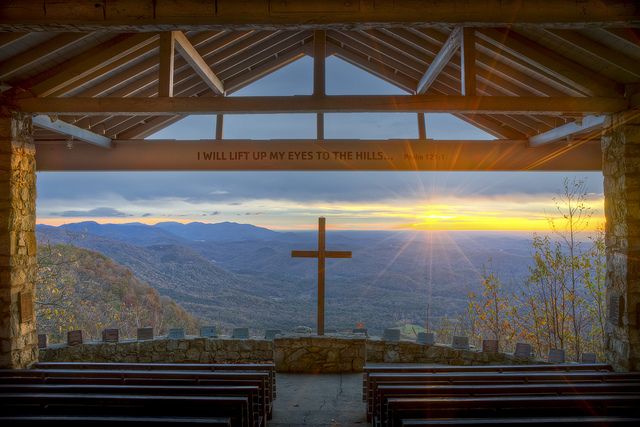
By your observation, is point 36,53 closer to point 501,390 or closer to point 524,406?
point 501,390

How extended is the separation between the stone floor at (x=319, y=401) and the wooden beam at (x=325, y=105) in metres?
3.58

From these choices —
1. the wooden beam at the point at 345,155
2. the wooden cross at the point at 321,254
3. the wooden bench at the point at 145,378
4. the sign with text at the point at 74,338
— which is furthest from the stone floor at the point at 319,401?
the sign with text at the point at 74,338

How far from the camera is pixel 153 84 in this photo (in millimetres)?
7746

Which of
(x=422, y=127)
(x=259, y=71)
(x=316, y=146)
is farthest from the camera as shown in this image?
(x=259, y=71)

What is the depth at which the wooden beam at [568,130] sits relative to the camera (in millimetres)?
6304

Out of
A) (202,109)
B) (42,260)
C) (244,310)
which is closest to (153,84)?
(202,109)

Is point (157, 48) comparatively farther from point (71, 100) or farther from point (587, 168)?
point (587, 168)

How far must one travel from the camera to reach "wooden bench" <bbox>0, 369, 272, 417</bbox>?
4641mm

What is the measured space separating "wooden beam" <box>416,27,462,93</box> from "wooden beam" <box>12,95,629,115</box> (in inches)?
32.7

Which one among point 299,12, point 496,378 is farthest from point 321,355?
point 299,12

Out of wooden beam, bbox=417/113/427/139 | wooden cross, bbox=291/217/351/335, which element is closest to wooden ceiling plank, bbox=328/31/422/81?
wooden beam, bbox=417/113/427/139

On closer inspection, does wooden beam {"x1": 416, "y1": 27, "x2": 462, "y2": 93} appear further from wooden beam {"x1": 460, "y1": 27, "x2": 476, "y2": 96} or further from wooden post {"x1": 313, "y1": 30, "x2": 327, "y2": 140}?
wooden post {"x1": 313, "y1": 30, "x2": 327, "y2": 140}

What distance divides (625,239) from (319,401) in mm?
4135

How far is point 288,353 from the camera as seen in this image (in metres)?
Result: 7.81
